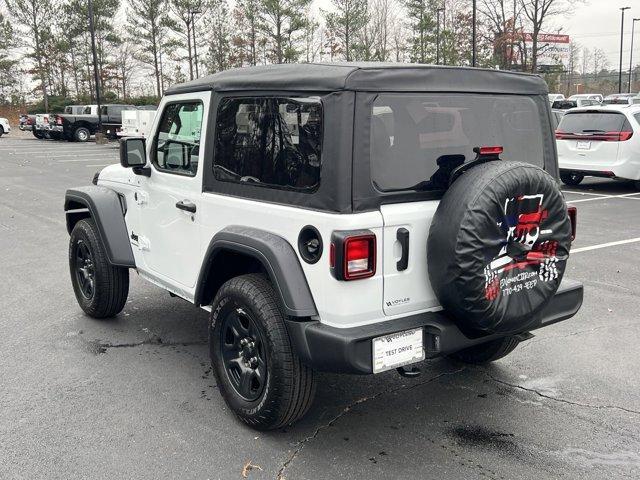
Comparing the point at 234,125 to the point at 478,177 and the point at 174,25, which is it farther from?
the point at 174,25

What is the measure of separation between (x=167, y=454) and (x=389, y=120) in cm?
201

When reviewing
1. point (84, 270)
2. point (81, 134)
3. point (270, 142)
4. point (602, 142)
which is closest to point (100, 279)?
point (84, 270)

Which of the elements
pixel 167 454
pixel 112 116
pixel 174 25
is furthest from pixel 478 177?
pixel 174 25

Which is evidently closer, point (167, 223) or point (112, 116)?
point (167, 223)

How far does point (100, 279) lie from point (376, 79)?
305cm

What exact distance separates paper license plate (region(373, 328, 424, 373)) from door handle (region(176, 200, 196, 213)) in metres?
1.56

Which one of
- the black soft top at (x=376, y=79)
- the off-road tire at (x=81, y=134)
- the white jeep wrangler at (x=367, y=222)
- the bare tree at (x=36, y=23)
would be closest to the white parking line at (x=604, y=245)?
the white jeep wrangler at (x=367, y=222)

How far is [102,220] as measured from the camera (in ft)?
16.4

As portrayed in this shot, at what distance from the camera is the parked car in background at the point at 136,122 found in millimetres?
24641

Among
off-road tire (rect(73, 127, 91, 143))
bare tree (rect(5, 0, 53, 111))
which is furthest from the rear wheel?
bare tree (rect(5, 0, 53, 111))

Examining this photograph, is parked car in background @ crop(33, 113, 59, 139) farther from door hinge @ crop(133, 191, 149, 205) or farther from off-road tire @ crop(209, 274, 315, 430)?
off-road tire @ crop(209, 274, 315, 430)

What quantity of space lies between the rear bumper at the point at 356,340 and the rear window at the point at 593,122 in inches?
407

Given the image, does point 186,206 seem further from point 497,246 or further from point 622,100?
point 622,100

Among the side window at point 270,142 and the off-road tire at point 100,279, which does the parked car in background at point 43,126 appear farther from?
the side window at point 270,142
